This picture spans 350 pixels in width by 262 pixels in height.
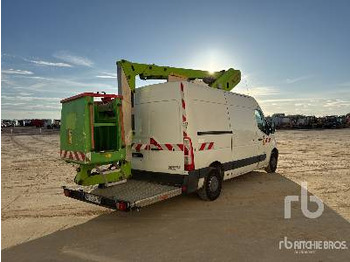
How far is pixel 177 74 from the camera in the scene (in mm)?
8172

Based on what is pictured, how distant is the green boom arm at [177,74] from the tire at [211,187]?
258 centimetres

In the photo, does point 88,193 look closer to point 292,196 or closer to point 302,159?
point 292,196

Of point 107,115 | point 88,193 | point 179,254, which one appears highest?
point 107,115

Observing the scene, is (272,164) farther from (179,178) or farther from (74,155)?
(74,155)

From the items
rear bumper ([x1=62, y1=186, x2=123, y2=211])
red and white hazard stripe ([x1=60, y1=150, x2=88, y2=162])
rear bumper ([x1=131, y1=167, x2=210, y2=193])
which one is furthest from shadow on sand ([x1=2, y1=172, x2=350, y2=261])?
red and white hazard stripe ([x1=60, y1=150, x2=88, y2=162])

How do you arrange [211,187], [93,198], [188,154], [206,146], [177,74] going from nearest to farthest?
[93,198] → [188,154] → [206,146] → [211,187] → [177,74]

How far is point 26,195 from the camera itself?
25.1 ft

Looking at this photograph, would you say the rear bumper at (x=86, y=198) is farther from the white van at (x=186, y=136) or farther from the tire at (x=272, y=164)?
the tire at (x=272, y=164)

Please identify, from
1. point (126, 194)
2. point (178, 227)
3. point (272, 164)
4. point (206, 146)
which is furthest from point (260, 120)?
point (126, 194)

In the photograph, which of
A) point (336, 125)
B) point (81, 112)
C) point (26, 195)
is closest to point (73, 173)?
point (26, 195)

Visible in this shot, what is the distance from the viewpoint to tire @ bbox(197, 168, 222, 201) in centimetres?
658

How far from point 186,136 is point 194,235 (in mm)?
1931

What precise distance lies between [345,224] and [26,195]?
7.05 m

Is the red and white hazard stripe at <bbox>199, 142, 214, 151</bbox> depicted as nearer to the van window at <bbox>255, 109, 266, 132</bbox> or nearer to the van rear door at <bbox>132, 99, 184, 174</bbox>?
the van rear door at <bbox>132, 99, 184, 174</bbox>
